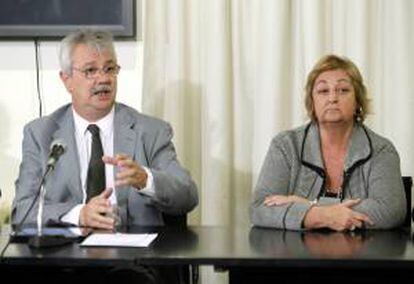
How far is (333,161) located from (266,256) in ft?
2.89

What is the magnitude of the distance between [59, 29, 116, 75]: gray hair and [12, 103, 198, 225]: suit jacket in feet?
0.65

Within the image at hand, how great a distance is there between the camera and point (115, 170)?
8.77ft

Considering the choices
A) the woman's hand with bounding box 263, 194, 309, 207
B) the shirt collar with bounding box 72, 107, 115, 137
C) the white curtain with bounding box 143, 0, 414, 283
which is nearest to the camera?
the woman's hand with bounding box 263, 194, 309, 207

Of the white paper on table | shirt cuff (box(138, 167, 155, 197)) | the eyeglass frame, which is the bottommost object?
the white paper on table

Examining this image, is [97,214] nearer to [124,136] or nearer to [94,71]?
[124,136]

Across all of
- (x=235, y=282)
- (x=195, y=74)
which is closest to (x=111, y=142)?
(x=195, y=74)

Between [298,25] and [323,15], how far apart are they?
4.9 inches

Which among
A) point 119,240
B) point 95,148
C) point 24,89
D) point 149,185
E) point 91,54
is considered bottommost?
point 119,240

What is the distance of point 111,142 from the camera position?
275 centimetres

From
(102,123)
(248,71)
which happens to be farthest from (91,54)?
(248,71)

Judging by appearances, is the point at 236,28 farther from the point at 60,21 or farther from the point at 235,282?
the point at 235,282

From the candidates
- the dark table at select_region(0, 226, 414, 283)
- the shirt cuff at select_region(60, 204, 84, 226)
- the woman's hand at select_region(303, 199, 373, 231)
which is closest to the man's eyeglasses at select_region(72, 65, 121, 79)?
the shirt cuff at select_region(60, 204, 84, 226)

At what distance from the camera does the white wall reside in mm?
3395

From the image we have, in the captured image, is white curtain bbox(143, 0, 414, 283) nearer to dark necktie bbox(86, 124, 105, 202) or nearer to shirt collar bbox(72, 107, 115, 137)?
shirt collar bbox(72, 107, 115, 137)
